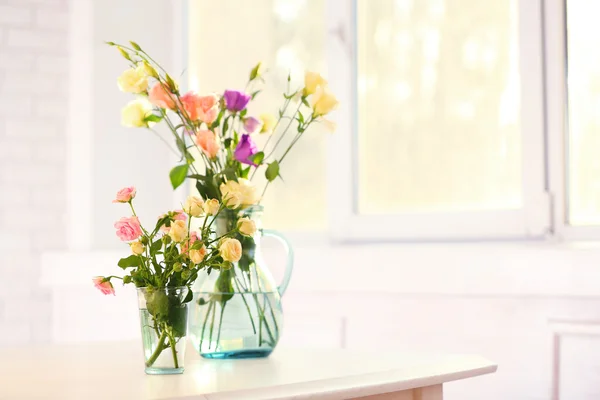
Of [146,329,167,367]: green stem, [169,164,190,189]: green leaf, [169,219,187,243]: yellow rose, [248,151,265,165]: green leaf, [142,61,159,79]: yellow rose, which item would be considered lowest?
[146,329,167,367]: green stem

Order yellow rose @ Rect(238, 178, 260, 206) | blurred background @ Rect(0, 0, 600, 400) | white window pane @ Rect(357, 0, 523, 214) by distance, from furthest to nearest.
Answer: white window pane @ Rect(357, 0, 523, 214), blurred background @ Rect(0, 0, 600, 400), yellow rose @ Rect(238, 178, 260, 206)

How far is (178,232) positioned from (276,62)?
128cm

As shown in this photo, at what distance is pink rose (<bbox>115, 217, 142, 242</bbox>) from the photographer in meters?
1.26

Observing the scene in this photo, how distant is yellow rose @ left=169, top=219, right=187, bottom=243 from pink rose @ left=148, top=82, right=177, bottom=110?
22 cm

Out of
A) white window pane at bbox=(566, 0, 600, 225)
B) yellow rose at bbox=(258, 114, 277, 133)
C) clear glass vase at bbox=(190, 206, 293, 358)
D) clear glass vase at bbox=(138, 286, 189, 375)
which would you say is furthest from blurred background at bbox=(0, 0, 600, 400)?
clear glass vase at bbox=(138, 286, 189, 375)

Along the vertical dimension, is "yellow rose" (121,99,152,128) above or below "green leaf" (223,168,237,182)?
above

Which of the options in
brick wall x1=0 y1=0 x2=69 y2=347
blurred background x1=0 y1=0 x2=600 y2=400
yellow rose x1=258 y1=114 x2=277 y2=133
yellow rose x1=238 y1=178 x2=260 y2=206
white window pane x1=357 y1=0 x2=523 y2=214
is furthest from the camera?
brick wall x1=0 y1=0 x2=69 y2=347

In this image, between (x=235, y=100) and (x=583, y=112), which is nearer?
(x=235, y=100)

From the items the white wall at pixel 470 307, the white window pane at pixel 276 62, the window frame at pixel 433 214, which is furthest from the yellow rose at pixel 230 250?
the white window pane at pixel 276 62

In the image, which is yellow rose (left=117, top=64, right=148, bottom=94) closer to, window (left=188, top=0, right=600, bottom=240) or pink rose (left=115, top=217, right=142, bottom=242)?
pink rose (left=115, top=217, right=142, bottom=242)

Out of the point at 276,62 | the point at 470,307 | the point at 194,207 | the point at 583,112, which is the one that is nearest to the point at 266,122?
the point at 194,207

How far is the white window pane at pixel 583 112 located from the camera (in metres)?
1.96

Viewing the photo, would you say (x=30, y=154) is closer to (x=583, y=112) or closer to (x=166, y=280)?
A: (x=166, y=280)

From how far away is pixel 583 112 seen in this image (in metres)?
1.97
